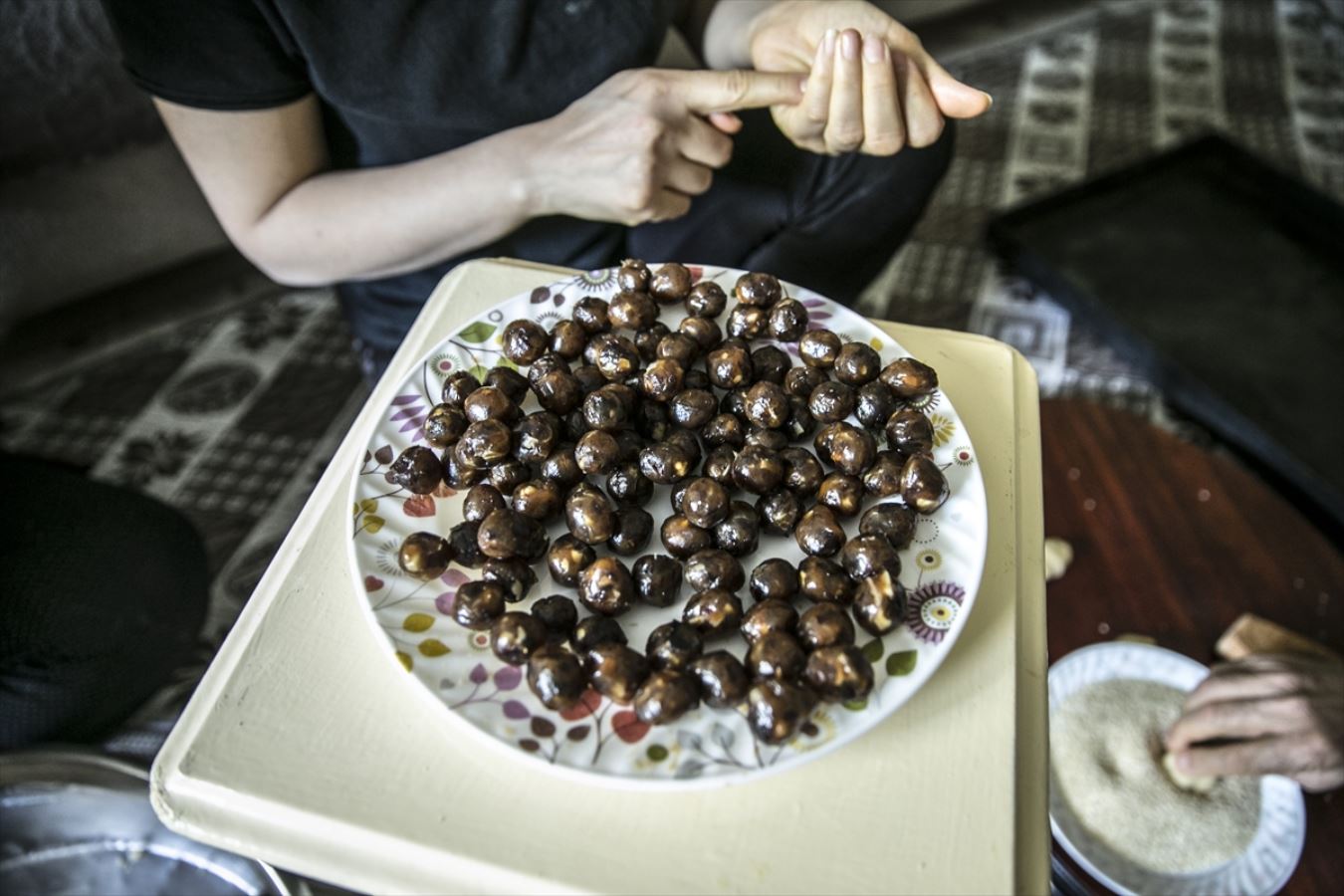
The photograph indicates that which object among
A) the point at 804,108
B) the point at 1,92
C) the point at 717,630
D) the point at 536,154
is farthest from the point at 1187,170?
the point at 1,92

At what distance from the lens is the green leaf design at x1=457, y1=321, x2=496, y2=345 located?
24.0 inches

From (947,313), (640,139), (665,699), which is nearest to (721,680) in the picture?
(665,699)

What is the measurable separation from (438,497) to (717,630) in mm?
183

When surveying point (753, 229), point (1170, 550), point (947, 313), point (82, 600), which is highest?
point (753, 229)

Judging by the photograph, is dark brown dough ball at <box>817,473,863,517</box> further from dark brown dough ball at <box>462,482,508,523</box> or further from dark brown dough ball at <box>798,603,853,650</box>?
dark brown dough ball at <box>462,482,508,523</box>

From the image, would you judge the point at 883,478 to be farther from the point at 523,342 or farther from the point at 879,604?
the point at 523,342

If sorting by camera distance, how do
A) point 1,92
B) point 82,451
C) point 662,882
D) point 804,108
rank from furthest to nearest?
point 82,451
point 1,92
point 804,108
point 662,882

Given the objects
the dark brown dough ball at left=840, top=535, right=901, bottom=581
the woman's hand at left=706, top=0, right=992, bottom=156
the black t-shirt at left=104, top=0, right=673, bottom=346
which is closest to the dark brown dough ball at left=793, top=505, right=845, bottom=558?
the dark brown dough ball at left=840, top=535, right=901, bottom=581

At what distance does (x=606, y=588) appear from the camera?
1.60 feet

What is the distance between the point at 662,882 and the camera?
16.8 inches

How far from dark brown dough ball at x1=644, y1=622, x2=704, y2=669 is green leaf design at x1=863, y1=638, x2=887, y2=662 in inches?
3.3

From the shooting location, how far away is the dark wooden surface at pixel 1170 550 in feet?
2.73

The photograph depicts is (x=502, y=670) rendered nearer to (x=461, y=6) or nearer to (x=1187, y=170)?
(x=461, y=6)

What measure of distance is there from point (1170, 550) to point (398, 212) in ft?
2.44
